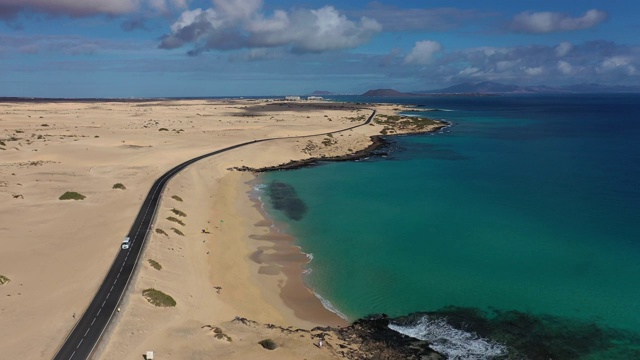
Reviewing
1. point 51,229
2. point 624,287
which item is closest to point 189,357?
point 51,229

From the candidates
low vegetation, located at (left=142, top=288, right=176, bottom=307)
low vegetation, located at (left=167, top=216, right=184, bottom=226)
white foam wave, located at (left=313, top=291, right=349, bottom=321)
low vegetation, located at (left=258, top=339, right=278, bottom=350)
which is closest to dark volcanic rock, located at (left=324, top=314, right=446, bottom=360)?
white foam wave, located at (left=313, top=291, right=349, bottom=321)

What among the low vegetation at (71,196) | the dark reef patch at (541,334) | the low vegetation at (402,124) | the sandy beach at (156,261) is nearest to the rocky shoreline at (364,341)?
the sandy beach at (156,261)

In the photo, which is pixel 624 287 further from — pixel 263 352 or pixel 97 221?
pixel 97 221

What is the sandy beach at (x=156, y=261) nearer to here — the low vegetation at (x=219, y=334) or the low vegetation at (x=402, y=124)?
the low vegetation at (x=219, y=334)

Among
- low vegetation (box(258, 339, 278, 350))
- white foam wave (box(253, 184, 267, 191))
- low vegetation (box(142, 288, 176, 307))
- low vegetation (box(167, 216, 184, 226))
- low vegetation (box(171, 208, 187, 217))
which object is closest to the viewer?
low vegetation (box(258, 339, 278, 350))

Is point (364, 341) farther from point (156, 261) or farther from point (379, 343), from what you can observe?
point (156, 261)

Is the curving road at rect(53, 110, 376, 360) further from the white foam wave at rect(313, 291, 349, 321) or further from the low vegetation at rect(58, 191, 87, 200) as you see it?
the white foam wave at rect(313, 291, 349, 321)
